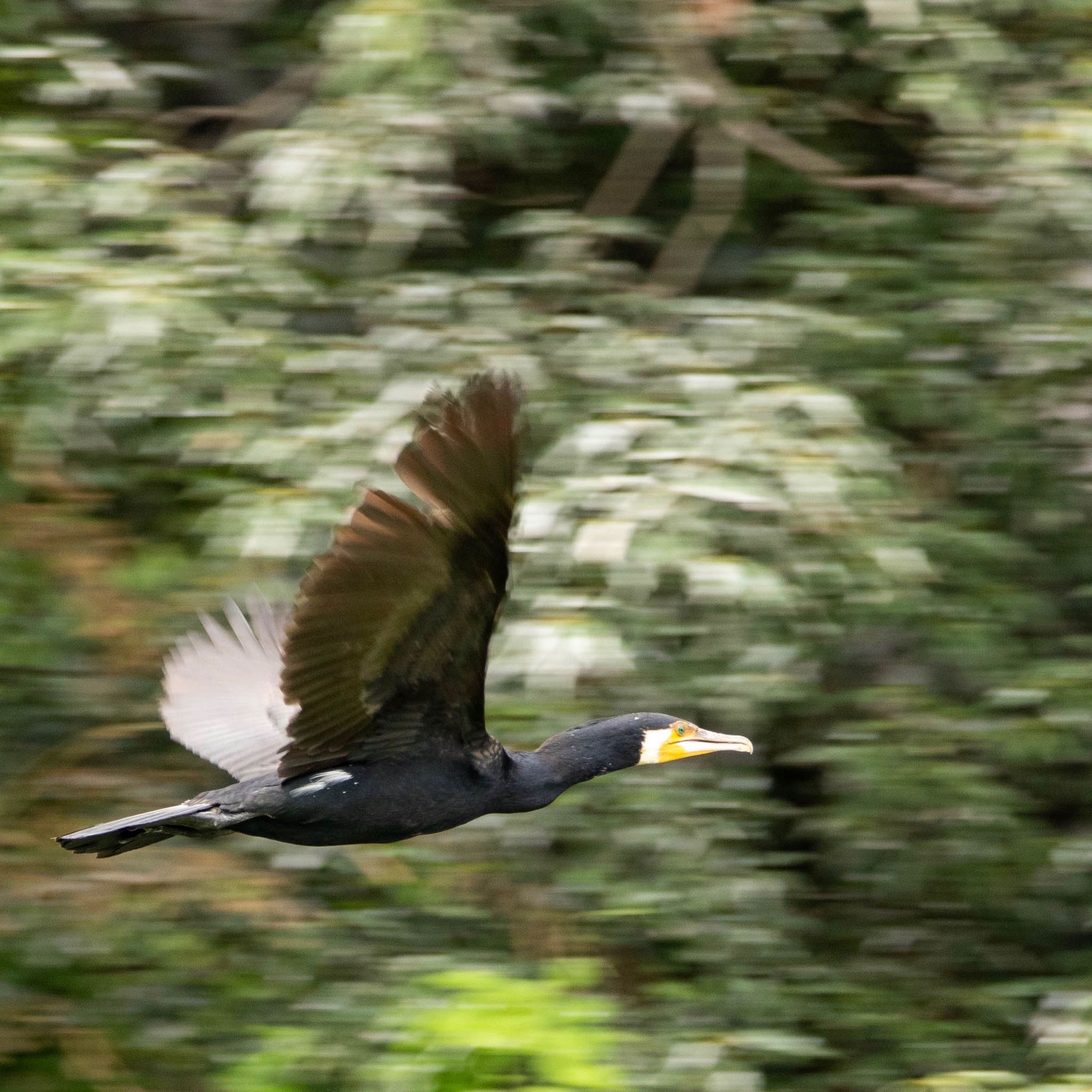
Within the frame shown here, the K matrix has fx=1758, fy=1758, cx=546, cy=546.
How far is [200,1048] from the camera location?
473 centimetres

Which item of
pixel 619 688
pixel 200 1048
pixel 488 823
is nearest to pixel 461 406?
pixel 619 688

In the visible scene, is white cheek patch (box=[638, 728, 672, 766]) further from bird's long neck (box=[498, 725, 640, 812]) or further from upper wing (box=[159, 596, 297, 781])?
upper wing (box=[159, 596, 297, 781])

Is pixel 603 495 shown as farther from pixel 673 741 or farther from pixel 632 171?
pixel 632 171

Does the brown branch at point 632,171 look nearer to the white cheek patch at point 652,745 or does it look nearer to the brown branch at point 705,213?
the brown branch at point 705,213

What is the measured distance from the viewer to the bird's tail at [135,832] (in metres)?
3.49

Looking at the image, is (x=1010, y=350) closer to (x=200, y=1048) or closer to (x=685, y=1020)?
(x=685, y=1020)

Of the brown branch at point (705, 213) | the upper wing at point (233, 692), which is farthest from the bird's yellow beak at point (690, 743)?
the brown branch at point (705, 213)

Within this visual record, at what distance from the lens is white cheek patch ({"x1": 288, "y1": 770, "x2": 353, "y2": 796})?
3.54m

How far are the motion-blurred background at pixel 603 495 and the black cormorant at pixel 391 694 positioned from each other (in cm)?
31

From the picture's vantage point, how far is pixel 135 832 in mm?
3553

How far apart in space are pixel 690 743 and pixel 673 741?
0.15ft

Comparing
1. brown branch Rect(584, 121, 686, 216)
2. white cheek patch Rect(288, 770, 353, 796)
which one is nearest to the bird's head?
white cheek patch Rect(288, 770, 353, 796)

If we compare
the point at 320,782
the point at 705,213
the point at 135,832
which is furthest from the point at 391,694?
the point at 705,213

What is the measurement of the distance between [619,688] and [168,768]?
4.25ft
